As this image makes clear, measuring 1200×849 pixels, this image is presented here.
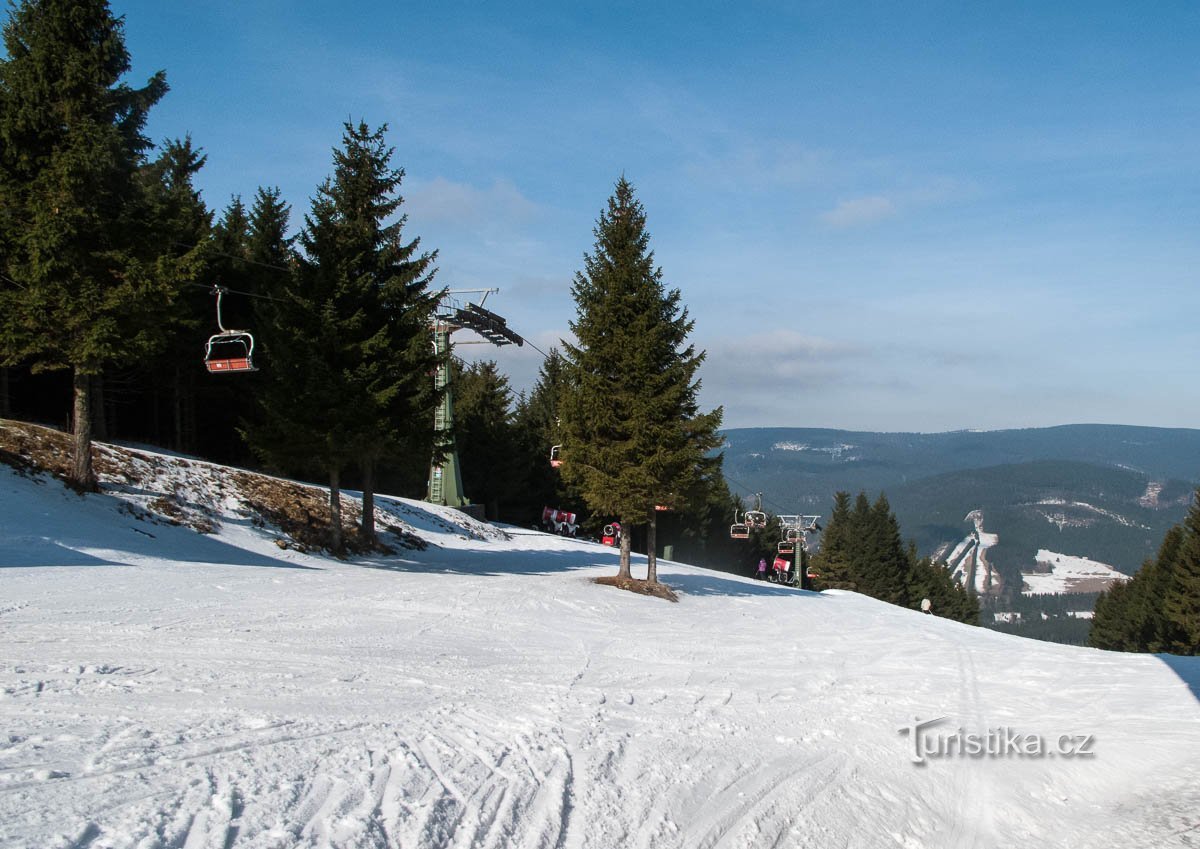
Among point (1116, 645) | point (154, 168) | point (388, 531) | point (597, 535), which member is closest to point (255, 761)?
point (388, 531)

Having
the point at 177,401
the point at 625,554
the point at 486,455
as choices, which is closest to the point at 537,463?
the point at 486,455

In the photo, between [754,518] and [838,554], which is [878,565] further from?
[754,518]

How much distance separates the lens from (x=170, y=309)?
1858cm

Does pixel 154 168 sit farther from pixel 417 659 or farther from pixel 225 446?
pixel 417 659

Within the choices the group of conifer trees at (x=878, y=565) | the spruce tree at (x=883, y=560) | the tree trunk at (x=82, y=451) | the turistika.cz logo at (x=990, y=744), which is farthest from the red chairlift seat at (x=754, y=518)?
the turistika.cz logo at (x=990, y=744)

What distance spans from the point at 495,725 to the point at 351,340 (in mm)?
15102

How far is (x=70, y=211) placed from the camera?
16453 millimetres

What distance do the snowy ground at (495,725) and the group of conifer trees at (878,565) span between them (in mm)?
67963

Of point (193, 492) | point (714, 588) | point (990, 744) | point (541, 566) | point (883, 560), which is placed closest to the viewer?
point (990, 744)

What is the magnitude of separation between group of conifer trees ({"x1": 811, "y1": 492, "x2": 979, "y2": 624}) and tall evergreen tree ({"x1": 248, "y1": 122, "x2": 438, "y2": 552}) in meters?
66.5

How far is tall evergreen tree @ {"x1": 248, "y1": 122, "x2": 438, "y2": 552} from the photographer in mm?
19859

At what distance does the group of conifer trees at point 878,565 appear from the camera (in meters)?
80.8

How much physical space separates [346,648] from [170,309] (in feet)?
40.2

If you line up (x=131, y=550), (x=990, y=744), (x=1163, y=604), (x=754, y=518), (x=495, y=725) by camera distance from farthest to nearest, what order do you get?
(x=1163, y=604) → (x=754, y=518) → (x=131, y=550) → (x=990, y=744) → (x=495, y=725)
